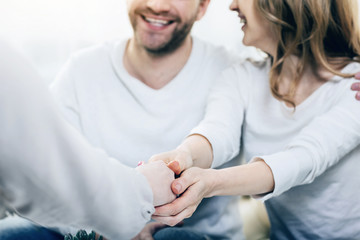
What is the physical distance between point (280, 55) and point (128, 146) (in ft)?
1.91

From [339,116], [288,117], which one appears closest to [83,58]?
[288,117]

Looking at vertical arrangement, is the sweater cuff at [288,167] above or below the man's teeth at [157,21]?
below

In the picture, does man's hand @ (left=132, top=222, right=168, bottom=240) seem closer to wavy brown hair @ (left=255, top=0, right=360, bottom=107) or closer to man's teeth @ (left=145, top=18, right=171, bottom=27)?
wavy brown hair @ (left=255, top=0, right=360, bottom=107)

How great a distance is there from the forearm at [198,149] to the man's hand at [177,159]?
20 millimetres

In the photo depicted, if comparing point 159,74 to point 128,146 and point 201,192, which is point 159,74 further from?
point 201,192

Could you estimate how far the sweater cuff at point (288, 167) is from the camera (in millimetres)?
941

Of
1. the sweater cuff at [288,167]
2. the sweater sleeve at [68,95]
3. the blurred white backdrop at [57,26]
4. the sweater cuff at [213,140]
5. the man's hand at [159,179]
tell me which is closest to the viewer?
the man's hand at [159,179]

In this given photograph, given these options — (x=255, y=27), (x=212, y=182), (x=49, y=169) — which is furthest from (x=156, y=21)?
(x=49, y=169)

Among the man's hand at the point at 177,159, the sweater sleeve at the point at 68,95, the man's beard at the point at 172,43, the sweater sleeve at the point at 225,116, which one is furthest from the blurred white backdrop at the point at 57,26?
the man's hand at the point at 177,159

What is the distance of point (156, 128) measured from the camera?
4.32ft

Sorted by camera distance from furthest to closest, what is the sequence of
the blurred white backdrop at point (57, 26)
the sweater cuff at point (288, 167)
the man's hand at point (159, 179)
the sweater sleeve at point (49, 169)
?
the blurred white backdrop at point (57, 26) → the sweater cuff at point (288, 167) → the man's hand at point (159, 179) → the sweater sleeve at point (49, 169)

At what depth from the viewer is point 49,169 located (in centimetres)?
56

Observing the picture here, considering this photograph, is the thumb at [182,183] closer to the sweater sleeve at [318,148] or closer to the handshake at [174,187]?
the handshake at [174,187]

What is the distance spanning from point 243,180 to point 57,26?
3.56ft
